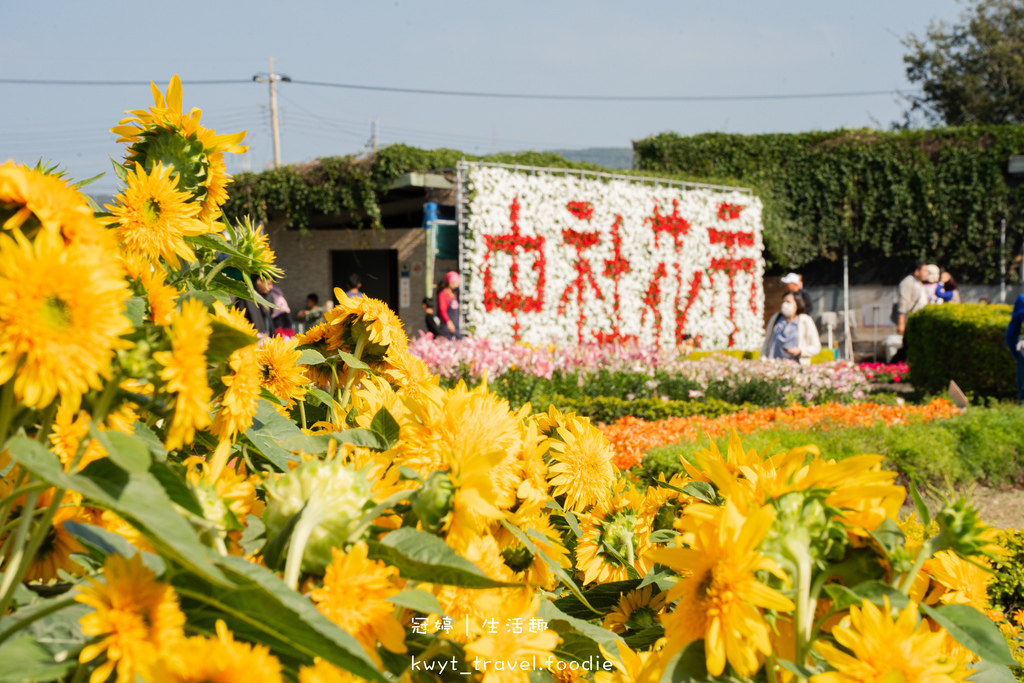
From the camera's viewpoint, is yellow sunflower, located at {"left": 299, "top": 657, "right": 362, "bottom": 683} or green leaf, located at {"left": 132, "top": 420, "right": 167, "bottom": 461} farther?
green leaf, located at {"left": 132, "top": 420, "right": 167, "bottom": 461}

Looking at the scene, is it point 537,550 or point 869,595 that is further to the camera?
point 537,550

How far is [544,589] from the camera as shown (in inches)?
32.8

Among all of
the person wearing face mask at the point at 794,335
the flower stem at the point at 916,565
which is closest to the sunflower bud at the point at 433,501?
the flower stem at the point at 916,565

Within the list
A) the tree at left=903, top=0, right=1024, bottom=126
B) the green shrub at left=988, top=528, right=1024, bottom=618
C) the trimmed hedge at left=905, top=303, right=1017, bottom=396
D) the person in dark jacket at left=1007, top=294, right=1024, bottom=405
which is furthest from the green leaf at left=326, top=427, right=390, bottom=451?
the tree at left=903, top=0, right=1024, bottom=126

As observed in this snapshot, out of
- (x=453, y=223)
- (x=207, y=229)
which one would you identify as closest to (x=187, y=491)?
(x=207, y=229)

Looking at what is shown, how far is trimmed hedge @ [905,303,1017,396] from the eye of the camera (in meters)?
8.25

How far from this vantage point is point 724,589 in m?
0.52

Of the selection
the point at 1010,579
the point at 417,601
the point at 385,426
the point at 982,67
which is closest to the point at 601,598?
the point at 385,426

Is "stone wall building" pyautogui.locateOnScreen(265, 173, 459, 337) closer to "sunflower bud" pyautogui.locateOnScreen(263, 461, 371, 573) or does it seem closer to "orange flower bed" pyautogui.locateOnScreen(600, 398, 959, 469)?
"orange flower bed" pyautogui.locateOnScreen(600, 398, 959, 469)

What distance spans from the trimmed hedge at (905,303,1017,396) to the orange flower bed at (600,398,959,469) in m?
2.63

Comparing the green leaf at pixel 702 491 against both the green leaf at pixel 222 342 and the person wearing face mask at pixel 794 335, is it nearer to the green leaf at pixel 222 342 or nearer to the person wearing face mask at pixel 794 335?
the green leaf at pixel 222 342

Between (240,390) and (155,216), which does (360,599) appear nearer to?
(240,390)

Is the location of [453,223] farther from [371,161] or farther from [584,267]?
[371,161]

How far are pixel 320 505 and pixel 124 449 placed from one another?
0.13m
